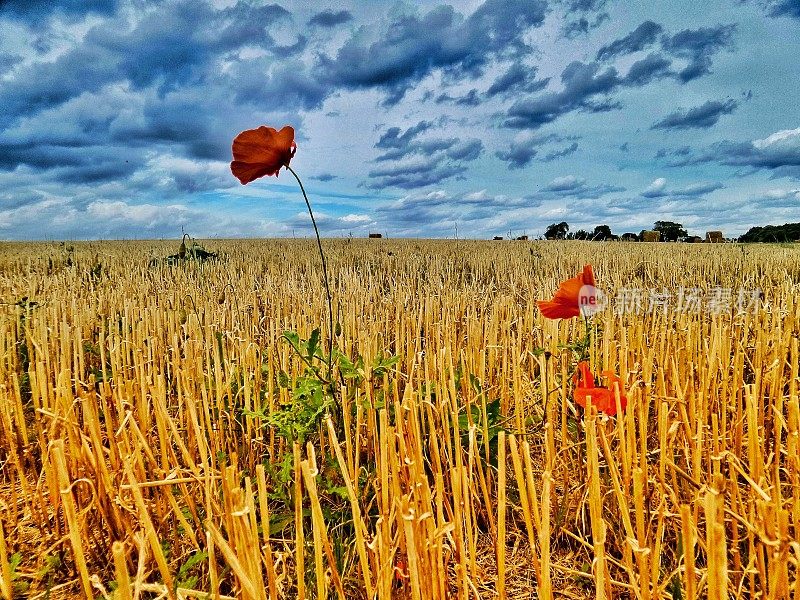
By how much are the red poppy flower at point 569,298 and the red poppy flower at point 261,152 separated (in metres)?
0.95

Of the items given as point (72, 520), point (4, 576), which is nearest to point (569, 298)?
point (72, 520)

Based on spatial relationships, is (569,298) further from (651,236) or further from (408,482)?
(651,236)

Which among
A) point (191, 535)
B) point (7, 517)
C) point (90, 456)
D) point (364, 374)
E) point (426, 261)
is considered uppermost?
point (426, 261)

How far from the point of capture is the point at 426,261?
9.05 metres

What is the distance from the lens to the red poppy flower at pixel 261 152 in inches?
59.3

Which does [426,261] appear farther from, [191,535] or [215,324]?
[191,535]

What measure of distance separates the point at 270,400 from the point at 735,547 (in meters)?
1.60

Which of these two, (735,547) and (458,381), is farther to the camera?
(458,381)

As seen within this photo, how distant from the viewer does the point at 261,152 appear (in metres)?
1.55

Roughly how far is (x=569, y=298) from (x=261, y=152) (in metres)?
1.07

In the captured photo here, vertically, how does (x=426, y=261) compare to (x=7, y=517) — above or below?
above

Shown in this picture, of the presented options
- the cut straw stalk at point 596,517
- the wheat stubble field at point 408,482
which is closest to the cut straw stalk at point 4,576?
→ the wheat stubble field at point 408,482

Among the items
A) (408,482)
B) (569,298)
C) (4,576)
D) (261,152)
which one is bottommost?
(4,576)

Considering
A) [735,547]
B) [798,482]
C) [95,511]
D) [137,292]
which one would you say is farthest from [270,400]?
[137,292]
